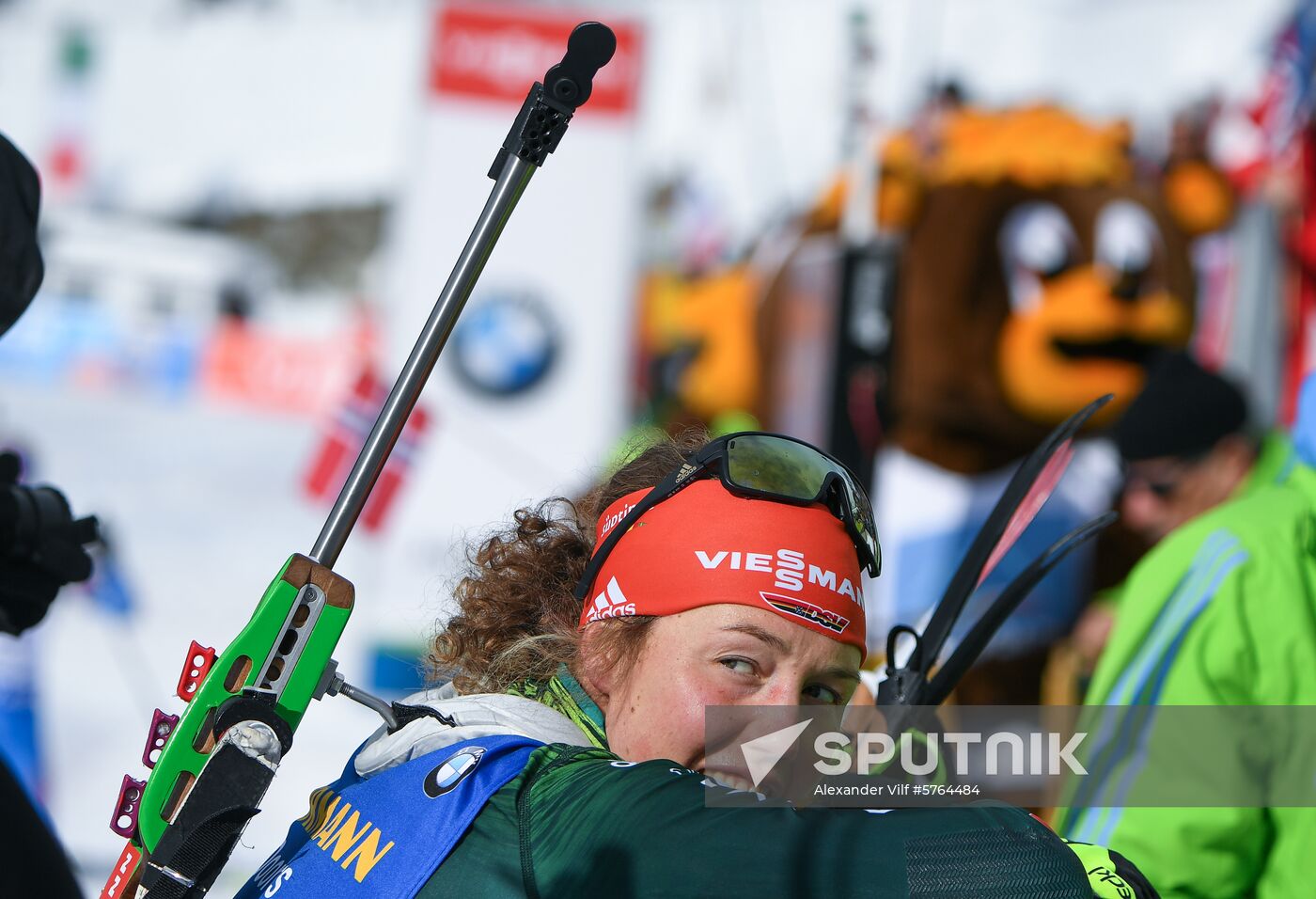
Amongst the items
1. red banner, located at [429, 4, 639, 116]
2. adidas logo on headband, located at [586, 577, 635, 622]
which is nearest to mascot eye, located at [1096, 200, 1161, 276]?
red banner, located at [429, 4, 639, 116]

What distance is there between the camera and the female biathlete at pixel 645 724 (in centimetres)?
102

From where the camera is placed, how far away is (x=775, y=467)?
4.87 ft

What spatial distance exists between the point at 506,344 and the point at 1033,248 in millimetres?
2311

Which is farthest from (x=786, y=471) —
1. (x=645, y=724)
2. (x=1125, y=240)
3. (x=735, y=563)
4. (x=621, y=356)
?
(x=1125, y=240)

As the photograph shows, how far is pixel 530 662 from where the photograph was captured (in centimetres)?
151

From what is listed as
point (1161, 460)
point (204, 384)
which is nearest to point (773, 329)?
point (1161, 460)

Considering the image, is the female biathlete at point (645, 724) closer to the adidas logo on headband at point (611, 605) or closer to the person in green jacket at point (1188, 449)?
the adidas logo on headband at point (611, 605)

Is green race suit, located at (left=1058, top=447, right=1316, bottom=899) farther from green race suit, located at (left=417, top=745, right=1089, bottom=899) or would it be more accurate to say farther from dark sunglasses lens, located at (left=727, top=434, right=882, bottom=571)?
green race suit, located at (left=417, top=745, right=1089, bottom=899)

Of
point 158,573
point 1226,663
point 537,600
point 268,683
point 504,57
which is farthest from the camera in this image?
point 158,573

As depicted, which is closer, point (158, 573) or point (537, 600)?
point (537, 600)

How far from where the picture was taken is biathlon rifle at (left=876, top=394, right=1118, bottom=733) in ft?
5.99

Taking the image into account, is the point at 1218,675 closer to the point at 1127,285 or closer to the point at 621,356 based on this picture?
the point at 621,356

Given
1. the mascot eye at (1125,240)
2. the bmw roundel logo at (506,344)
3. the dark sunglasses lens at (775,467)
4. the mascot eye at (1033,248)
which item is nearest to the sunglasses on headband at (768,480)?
the dark sunglasses lens at (775,467)

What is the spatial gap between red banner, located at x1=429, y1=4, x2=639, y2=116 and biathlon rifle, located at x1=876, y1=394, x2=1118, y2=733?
13.4ft
